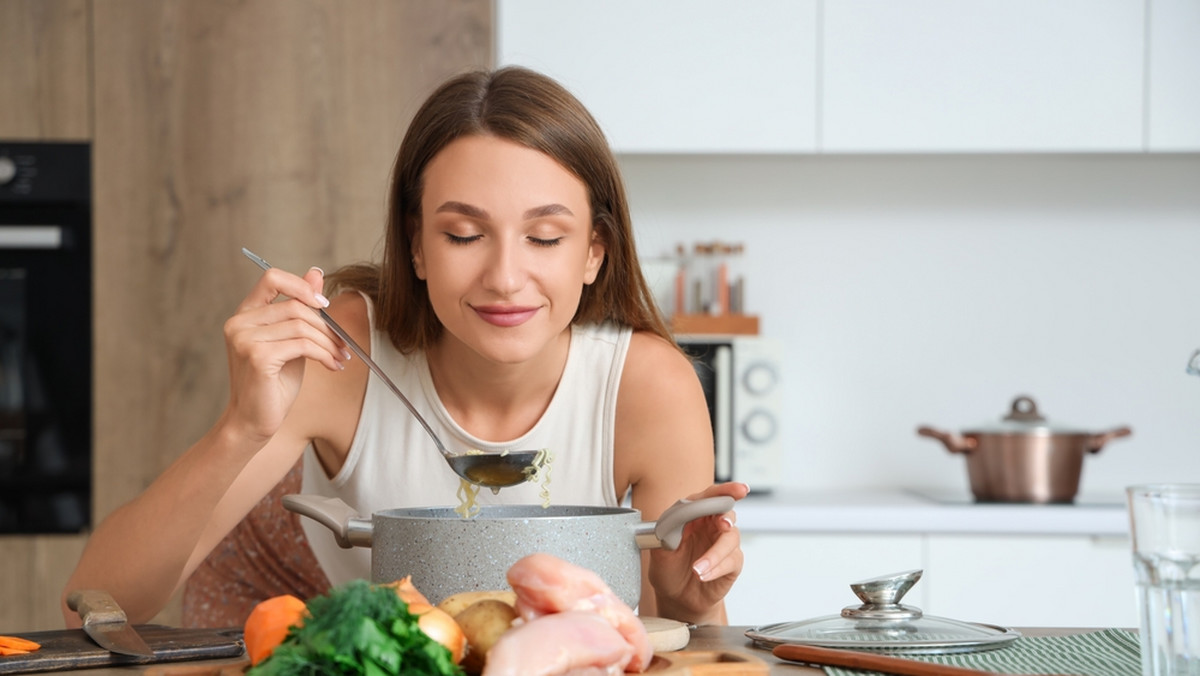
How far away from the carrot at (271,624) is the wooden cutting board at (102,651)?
177 mm

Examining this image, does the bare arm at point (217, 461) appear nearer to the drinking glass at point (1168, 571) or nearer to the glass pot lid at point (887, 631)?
the glass pot lid at point (887, 631)

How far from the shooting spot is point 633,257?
4.67 ft

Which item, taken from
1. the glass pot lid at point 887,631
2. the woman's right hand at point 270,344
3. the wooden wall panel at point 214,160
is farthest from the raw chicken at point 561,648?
the wooden wall panel at point 214,160

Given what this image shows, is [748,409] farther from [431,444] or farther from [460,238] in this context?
[460,238]

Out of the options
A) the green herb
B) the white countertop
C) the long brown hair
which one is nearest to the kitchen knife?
the green herb

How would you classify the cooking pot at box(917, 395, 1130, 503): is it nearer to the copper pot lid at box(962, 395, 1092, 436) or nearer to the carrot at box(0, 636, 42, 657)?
the copper pot lid at box(962, 395, 1092, 436)

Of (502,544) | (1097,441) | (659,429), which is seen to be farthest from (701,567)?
(1097,441)

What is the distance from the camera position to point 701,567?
954 millimetres

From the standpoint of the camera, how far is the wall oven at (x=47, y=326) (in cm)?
251

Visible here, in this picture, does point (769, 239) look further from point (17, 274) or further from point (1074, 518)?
point (17, 274)

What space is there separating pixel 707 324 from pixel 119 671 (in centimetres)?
209

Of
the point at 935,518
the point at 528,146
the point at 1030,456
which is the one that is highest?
the point at 528,146

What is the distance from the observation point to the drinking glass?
0.65m

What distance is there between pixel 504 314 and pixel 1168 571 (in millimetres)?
728
